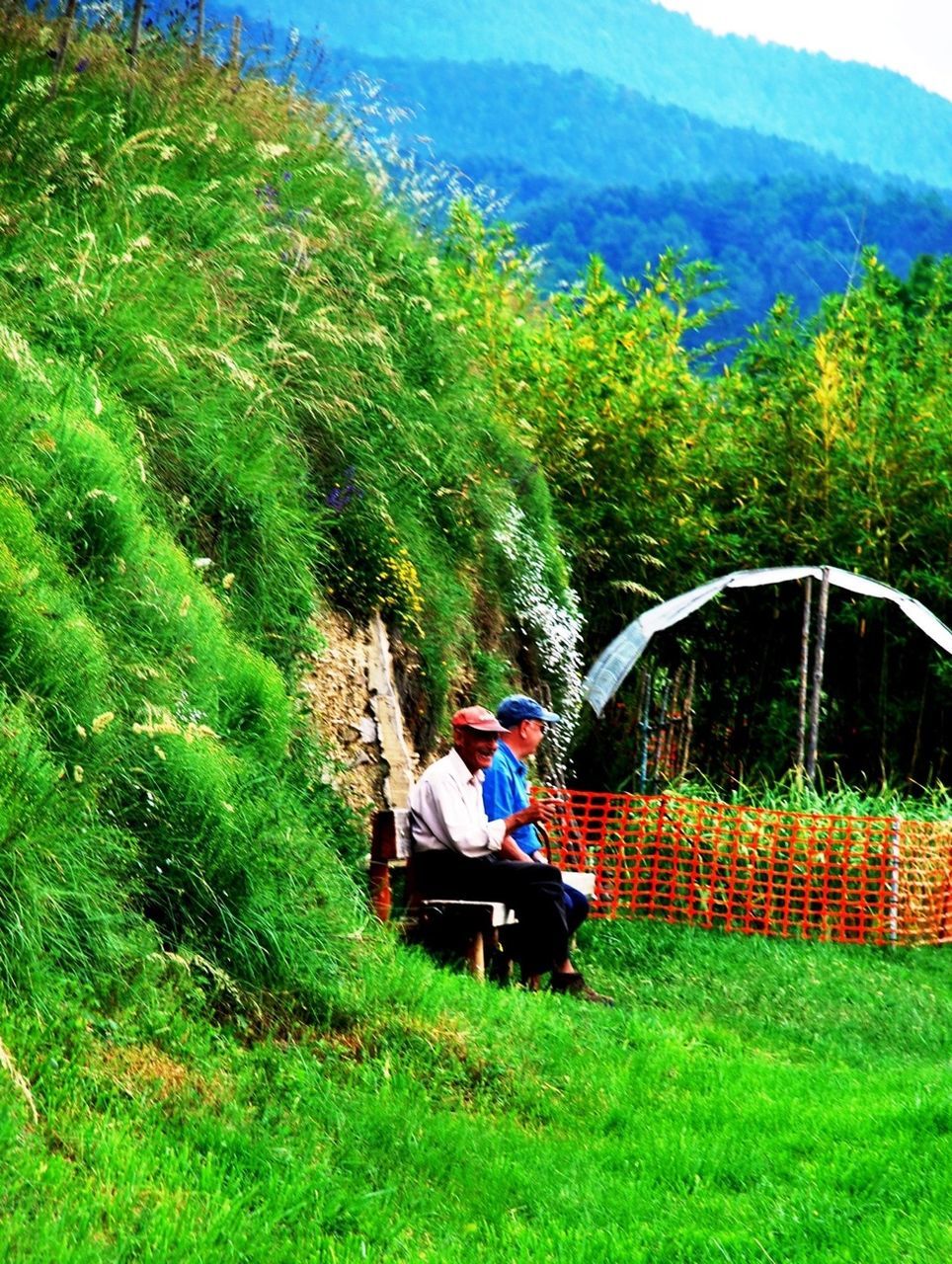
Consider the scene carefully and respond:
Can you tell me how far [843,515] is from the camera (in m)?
16.6

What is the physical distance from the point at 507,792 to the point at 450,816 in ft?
2.84

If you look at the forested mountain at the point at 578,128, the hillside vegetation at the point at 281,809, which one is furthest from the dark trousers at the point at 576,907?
the forested mountain at the point at 578,128

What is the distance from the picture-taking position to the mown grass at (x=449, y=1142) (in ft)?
14.3

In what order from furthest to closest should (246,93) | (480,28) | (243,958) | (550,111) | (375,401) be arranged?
(480,28) < (550,111) < (246,93) < (375,401) < (243,958)

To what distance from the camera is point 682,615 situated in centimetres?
1477

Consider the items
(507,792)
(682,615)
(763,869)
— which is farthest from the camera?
(682,615)

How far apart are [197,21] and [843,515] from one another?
7763 mm

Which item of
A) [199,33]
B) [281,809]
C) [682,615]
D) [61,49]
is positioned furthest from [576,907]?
[199,33]

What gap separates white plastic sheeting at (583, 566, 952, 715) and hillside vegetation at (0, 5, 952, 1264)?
51cm

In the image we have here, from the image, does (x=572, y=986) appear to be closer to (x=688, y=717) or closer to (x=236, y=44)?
(x=236, y=44)

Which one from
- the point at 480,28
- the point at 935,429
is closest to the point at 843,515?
the point at 935,429

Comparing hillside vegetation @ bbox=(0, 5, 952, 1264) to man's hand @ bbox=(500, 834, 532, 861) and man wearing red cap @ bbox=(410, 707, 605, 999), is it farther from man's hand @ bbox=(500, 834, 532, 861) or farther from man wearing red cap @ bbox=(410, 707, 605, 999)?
man's hand @ bbox=(500, 834, 532, 861)

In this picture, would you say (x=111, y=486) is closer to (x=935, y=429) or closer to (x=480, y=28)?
(x=935, y=429)

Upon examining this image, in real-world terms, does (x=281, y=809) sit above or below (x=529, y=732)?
Result: below
